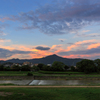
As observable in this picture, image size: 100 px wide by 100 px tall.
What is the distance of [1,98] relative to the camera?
1180 centimetres

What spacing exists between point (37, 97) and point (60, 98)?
248 centimetres

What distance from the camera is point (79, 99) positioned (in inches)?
500

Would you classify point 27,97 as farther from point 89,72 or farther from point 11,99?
point 89,72

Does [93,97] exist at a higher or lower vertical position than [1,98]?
lower

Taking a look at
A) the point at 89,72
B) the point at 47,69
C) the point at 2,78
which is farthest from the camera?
the point at 47,69

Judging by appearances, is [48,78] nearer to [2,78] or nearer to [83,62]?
[2,78]

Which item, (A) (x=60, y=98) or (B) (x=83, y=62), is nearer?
(A) (x=60, y=98)

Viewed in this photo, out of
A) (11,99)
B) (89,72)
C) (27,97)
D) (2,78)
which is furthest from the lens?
(89,72)

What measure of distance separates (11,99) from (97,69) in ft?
223

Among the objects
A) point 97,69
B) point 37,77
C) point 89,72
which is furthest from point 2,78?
point 97,69

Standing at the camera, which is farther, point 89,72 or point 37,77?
Answer: point 89,72

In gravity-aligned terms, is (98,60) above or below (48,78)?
above

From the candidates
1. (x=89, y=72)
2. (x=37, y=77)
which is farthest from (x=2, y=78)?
(x=89, y=72)

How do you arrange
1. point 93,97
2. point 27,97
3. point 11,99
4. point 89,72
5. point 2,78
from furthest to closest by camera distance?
point 89,72
point 2,78
point 93,97
point 27,97
point 11,99
